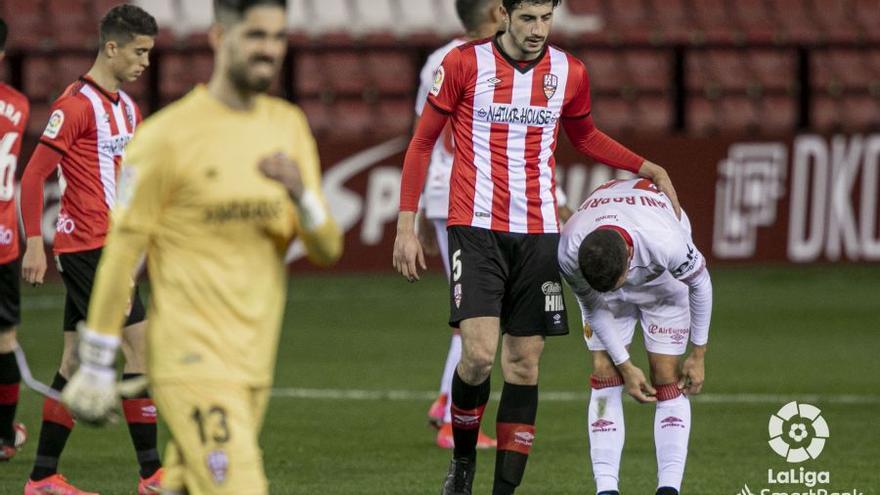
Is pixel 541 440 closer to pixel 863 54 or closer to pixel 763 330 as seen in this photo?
pixel 763 330

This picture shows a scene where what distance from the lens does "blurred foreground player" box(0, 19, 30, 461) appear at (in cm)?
845

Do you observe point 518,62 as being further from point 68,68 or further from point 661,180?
point 68,68

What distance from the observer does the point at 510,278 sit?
7180mm

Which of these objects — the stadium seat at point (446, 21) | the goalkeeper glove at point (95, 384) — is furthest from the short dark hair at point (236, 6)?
the stadium seat at point (446, 21)

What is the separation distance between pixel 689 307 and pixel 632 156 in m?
0.81

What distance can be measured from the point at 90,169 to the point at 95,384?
10.2 ft

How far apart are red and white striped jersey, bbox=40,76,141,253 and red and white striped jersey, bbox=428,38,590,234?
4.97 ft

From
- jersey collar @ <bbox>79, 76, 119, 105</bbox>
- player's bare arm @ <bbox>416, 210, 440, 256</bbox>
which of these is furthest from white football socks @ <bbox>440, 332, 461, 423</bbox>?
jersey collar @ <bbox>79, 76, 119, 105</bbox>

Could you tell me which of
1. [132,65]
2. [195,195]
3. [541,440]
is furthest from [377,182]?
[195,195]

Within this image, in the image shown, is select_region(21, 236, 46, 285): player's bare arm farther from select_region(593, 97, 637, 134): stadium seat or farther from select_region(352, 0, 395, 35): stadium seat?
select_region(352, 0, 395, 35): stadium seat

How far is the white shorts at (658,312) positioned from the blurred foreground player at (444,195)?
2.04 metres

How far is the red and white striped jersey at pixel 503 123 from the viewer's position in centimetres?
711

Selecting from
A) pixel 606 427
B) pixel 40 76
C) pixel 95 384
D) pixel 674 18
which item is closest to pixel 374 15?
Answer: pixel 674 18

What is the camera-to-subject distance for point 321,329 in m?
14.0
